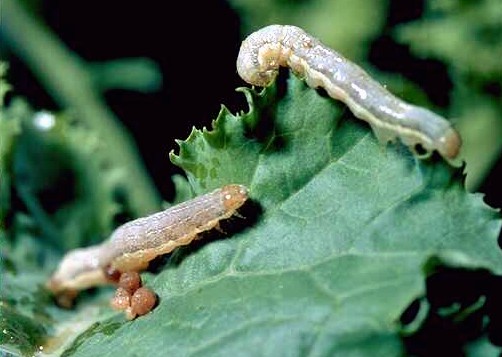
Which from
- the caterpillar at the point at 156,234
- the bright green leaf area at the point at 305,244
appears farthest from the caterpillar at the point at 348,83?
the caterpillar at the point at 156,234

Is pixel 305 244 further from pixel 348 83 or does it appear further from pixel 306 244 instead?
pixel 348 83

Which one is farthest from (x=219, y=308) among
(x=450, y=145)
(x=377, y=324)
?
(x=450, y=145)

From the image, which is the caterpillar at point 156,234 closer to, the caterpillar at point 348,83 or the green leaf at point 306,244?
the green leaf at point 306,244

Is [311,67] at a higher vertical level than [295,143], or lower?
higher

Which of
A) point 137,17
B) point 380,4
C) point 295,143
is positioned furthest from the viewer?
point 137,17

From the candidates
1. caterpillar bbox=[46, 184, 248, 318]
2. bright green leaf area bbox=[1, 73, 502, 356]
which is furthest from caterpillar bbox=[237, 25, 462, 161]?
caterpillar bbox=[46, 184, 248, 318]

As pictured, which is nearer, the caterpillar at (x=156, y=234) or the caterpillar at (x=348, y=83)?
the caterpillar at (x=348, y=83)

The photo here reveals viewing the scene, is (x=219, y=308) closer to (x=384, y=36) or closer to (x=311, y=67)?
(x=311, y=67)

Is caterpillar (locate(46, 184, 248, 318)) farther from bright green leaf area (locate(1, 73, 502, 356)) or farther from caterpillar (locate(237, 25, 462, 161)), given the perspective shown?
caterpillar (locate(237, 25, 462, 161))
